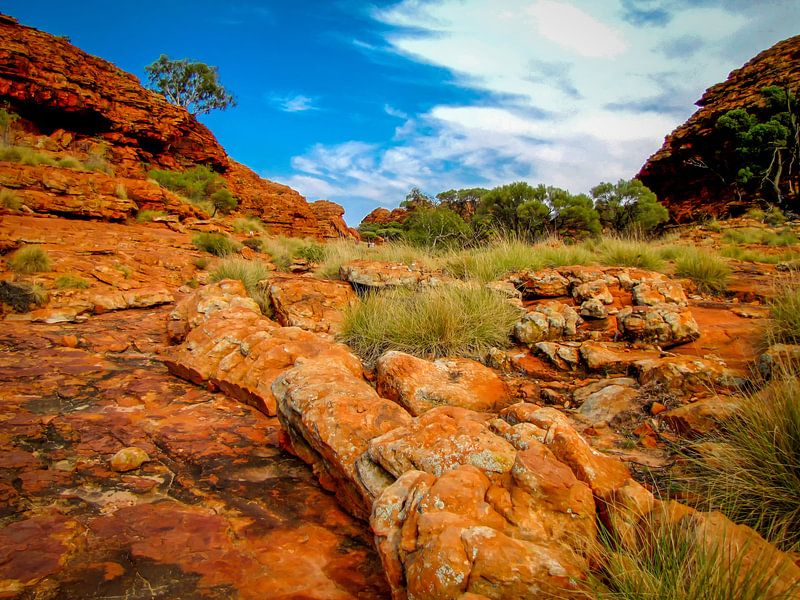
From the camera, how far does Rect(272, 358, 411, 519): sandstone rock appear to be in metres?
1.96

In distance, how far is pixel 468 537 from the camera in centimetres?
131

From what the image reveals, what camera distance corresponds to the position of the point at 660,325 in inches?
174

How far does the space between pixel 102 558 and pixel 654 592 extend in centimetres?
183

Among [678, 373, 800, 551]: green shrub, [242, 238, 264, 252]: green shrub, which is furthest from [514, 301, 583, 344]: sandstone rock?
[242, 238, 264, 252]: green shrub

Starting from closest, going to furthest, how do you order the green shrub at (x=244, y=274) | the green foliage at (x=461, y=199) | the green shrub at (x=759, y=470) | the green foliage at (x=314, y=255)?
the green shrub at (x=759, y=470) → the green shrub at (x=244, y=274) → the green foliage at (x=314, y=255) → the green foliage at (x=461, y=199)

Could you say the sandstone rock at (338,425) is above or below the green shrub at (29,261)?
below

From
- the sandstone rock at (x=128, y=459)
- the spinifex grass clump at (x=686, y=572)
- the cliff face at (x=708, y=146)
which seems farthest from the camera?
the cliff face at (x=708, y=146)

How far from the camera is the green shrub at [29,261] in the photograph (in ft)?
20.4

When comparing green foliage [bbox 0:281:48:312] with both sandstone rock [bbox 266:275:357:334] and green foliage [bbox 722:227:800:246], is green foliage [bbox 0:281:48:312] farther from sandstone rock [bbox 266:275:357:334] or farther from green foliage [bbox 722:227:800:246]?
green foliage [bbox 722:227:800:246]

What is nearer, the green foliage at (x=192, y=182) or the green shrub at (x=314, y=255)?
the green shrub at (x=314, y=255)

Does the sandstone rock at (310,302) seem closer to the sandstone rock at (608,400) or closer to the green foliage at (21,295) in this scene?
the green foliage at (21,295)

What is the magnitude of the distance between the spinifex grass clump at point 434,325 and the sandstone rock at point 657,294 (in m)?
1.65

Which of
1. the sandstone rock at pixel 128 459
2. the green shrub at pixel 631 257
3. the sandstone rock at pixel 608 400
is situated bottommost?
the sandstone rock at pixel 608 400

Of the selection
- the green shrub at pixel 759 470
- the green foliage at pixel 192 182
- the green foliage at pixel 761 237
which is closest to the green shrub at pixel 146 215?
the green foliage at pixel 192 182
